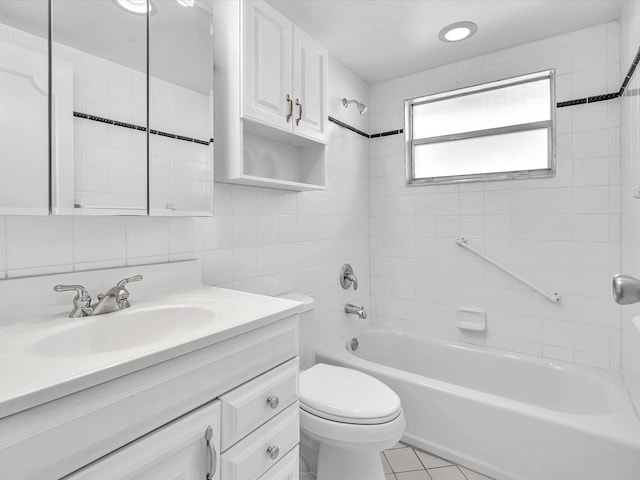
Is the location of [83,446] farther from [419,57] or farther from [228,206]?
[419,57]

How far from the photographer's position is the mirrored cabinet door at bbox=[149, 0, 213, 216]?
4.03ft

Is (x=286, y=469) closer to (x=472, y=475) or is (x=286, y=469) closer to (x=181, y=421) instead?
(x=181, y=421)

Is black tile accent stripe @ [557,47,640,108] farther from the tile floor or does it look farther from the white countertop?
the tile floor

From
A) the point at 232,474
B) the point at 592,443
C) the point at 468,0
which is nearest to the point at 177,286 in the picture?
the point at 232,474

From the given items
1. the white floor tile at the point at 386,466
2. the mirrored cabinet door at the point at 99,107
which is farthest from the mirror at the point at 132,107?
the white floor tile at the point at 386,466

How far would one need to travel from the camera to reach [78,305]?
1.01m

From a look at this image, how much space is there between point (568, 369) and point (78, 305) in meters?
2.44

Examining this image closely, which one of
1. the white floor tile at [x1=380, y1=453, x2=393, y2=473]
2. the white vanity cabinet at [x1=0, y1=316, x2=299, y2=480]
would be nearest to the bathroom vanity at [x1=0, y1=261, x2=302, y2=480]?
the white vanity cabinet at [x1=0, y1=316, x2=299, y2=480]

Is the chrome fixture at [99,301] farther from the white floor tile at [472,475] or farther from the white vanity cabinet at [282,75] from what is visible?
the white floor tile at [472,475]

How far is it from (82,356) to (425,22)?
217 centimetres

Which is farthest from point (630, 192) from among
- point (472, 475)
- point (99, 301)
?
point (99, 301)

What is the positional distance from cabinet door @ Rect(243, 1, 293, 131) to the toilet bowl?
1.23m

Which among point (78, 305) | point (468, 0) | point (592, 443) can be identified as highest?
point (468, 0)

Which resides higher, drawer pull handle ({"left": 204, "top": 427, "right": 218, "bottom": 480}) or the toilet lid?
drawer pull handle ({"left": 204, "top": 427, "right": 218, "bottom": 480})
